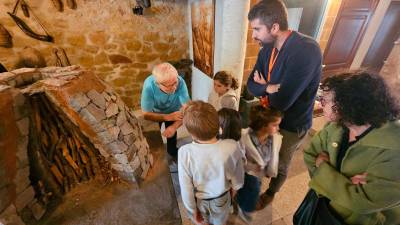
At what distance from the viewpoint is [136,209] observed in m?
1.58

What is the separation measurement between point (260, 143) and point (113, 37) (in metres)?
2.84

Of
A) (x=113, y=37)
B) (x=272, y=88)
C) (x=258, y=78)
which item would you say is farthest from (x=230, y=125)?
(x=113, y=37)

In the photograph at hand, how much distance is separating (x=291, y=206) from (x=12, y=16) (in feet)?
13.2

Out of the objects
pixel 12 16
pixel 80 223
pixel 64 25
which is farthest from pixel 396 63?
pixel 12 16

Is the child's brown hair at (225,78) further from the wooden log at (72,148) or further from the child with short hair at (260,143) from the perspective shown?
the wooden log at (72,148)

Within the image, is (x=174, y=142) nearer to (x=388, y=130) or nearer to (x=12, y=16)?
(x=388, y=130)

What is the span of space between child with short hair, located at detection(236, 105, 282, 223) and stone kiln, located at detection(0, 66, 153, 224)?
98cm

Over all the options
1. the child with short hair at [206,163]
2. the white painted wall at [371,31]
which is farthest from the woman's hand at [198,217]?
the white painted wall at [371,31]

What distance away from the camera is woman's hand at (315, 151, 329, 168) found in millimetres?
986

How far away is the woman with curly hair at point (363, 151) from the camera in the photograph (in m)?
0.74

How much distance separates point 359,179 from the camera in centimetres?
80

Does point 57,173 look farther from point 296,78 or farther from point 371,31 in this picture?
point 371,31

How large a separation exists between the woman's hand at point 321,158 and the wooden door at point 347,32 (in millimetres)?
3212

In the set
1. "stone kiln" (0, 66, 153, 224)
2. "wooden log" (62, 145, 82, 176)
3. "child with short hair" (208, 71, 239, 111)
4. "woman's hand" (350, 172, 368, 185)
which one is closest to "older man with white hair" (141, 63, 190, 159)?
"stone kiln" (0, 66, 153, 224)
